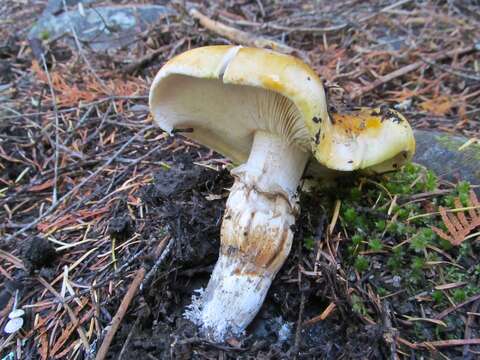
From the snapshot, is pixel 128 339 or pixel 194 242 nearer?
pixel 128 339

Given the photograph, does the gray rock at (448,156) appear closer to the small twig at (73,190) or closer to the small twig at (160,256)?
the small twig at (160,256)

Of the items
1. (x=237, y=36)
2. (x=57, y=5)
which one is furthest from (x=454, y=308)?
(x=57, y=5)

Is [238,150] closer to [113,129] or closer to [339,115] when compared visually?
[339,115]

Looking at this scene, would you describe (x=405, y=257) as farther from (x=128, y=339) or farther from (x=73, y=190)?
(x=73, y=190)

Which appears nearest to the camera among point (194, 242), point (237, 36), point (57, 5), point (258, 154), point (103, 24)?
point (258, 154)

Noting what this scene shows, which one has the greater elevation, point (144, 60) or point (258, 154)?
point (258, 154)
